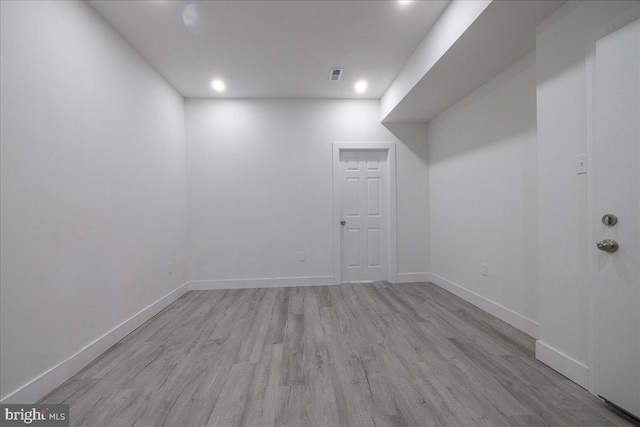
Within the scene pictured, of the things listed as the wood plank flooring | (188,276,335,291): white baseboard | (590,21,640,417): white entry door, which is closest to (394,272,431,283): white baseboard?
(188,276,335,291): white baseboard

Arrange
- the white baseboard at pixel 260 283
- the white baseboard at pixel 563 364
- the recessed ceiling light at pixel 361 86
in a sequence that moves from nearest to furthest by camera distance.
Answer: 1. the white baseboard at pixel 563 364
2. the recessed ceiling light at pixel 361 86
3. the white baseboard at pixel 260 283

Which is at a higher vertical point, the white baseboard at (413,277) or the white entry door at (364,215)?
the white entry door at (364,215)

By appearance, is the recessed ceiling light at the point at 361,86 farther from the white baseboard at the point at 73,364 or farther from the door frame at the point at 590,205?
the white baseboard at the point at 73,364

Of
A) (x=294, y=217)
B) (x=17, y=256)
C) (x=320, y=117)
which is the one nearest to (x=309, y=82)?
(x=320, y=117)

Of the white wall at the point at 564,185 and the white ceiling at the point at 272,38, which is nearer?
the white wall at the point at 564,185

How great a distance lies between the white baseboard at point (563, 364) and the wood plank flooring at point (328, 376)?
4 cm

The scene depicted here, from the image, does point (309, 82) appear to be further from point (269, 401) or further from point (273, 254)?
point (269, 401)

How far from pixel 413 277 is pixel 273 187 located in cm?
252

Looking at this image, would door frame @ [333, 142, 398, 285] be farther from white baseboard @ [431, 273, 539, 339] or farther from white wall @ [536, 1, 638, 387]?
white wall @ [536, 1, 638, 387]

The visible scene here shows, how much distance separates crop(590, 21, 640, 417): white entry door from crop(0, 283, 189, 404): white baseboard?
10.7 feet

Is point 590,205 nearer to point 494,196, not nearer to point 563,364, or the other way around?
point 563,364

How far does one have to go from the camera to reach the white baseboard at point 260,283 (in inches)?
153

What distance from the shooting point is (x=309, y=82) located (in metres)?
3.51

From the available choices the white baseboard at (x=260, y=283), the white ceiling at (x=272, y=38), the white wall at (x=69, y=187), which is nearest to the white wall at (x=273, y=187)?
the white baseboard at (x=260, y=283)
